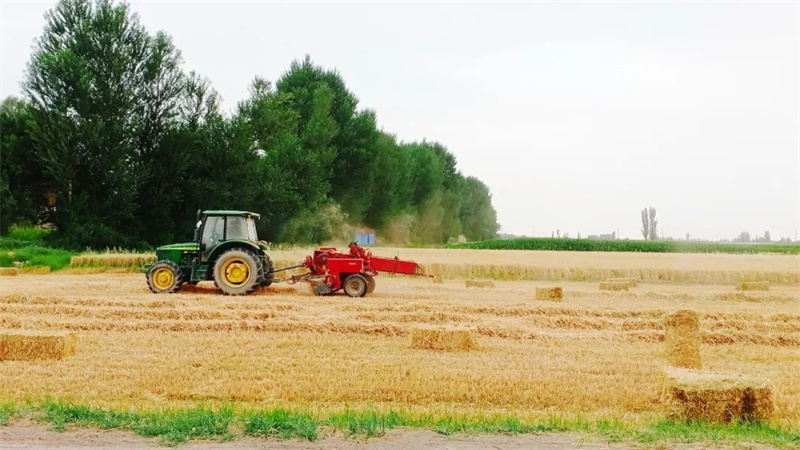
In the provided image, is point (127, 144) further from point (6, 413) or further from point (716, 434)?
point (716, 434)

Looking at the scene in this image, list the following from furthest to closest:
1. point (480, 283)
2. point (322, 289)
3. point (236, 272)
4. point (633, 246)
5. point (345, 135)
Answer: point (345, 135) < point (633, 246) < point (480, 283) < point (322, 289) < point (236, 272)

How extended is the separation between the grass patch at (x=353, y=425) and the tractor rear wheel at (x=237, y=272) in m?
10.0

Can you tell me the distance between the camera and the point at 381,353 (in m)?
11.6

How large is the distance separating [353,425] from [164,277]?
41.3 feet

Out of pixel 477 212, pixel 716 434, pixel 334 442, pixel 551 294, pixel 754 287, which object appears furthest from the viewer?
pixel 477 212

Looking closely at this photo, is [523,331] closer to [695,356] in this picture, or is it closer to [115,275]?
[695,356]

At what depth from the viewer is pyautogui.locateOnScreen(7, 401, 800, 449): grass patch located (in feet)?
23.3

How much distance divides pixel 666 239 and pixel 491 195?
4939 cm

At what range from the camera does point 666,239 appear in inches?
1964

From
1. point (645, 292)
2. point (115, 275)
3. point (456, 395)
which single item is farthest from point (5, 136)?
point (456, 395)

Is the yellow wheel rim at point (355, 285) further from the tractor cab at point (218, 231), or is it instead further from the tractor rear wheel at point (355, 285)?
the tractor cab at point (218, 231)

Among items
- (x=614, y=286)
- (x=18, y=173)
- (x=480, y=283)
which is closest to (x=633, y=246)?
(x=614, y=286)

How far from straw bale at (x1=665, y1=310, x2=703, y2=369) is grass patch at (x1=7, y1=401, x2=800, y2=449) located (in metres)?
2.84

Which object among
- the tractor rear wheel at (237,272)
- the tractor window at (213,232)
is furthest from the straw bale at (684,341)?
the tractor window at (213,232)
